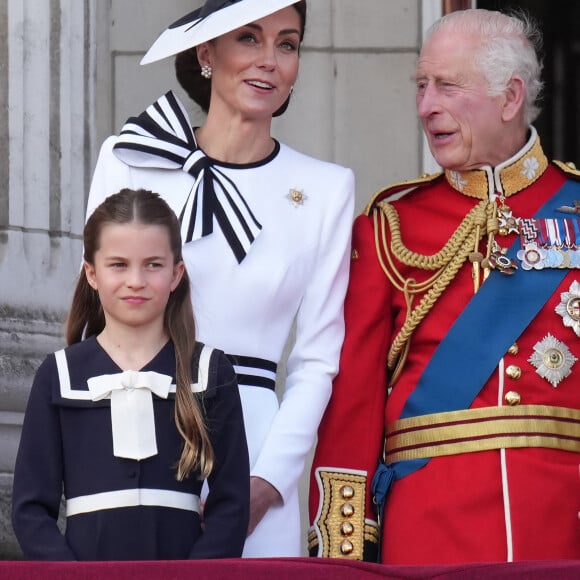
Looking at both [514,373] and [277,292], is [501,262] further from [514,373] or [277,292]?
[277,292]

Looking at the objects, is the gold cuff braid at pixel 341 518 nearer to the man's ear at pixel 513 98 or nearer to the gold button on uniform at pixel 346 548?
the gold button on uniform at pixel 346 548

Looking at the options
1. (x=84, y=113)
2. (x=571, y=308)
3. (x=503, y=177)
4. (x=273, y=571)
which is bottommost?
(x=273, y=571)

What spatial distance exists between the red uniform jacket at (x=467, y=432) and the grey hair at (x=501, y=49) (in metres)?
0.13

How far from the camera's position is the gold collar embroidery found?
3.81 m

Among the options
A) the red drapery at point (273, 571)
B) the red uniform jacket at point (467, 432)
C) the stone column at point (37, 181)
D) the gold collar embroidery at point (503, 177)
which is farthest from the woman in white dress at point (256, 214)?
the stone column at point (37, 181)

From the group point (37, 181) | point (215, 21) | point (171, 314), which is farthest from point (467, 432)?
point (37, 181)

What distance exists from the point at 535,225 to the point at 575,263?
118 mm

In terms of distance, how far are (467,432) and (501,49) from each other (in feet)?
2.51

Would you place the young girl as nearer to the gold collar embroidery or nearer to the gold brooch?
the gold brooch

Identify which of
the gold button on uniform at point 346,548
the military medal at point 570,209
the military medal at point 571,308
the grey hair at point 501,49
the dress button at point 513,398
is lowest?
the gold button on uniform at point 346,548

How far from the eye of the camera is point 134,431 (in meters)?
3.10

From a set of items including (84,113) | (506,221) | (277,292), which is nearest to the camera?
(277,292)

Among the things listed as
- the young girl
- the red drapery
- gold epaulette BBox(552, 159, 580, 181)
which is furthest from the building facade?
the red drapery

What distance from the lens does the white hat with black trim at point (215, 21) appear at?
142 inches
